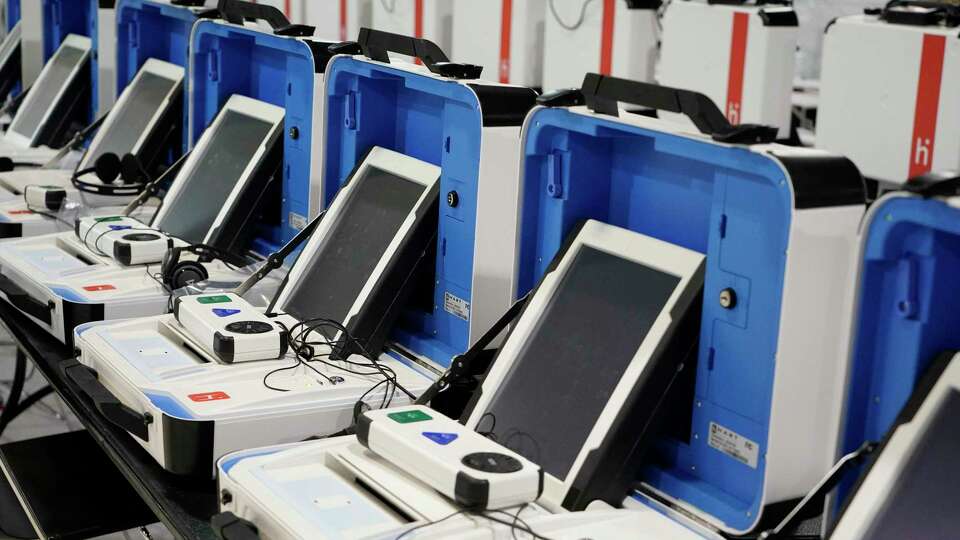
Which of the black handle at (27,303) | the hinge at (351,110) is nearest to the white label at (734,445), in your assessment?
the hinge at (351,110)

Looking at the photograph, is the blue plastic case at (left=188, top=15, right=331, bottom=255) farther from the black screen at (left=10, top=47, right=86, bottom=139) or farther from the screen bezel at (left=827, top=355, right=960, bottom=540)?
the screen bezel at (left=827, top=355, right=960, bottom=540)

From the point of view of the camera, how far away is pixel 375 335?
8.89 ft

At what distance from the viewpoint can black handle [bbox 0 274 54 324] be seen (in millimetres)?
2996

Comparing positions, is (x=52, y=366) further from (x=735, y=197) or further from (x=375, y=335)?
(x=735, y=197)

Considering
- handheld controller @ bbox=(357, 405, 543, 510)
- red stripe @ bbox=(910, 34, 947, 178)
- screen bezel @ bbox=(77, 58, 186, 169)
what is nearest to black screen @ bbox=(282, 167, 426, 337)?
handheld controller @ bbox=(357, 405, 543, 510)

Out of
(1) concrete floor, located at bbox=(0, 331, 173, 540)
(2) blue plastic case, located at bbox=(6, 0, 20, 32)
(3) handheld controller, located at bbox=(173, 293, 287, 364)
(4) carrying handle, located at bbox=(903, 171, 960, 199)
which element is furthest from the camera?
(2) blue plastic case, located at bbox=(6, 0, 20, 32)

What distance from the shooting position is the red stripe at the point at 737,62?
550 cm

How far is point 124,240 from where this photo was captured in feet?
10.6

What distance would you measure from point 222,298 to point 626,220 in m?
0.97

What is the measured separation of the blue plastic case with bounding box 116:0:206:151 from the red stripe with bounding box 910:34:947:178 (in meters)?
2.82

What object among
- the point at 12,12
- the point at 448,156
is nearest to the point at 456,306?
the point at 448,156

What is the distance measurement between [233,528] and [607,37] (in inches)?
159

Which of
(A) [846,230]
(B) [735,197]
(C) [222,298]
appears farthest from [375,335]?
(A) [846,230]

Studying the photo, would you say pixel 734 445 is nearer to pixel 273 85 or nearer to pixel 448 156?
pixel 448 156
